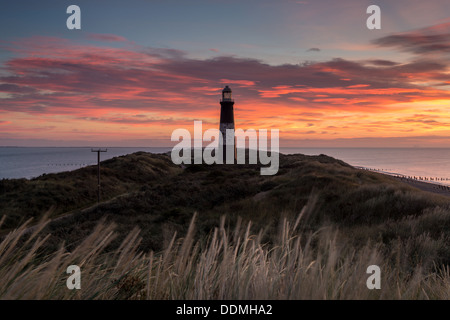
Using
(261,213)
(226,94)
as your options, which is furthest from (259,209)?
(226,94)

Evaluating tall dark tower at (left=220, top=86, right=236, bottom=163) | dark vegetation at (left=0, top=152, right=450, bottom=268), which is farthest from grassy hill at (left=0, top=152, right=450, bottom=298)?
tall dark tower at (left=220, top=86, right=236, bottom=163)

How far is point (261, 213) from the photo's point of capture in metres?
14.5

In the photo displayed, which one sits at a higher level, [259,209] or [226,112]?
[226,112]

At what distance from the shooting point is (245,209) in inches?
628

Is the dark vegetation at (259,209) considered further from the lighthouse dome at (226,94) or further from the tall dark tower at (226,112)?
the lighthouse dome at (226,94)

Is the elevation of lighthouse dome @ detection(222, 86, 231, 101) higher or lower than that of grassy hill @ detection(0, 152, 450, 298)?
higher

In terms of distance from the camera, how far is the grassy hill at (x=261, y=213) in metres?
7.19

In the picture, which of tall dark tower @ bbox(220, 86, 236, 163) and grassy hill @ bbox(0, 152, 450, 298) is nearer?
grassy hill @ bbox(0, 152, 450, 298)

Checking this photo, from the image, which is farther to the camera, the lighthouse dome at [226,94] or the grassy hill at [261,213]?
the lighthouse dome at [226,94]

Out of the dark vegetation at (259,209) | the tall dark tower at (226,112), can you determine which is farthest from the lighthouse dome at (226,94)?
the dark vegetation at (259,209)

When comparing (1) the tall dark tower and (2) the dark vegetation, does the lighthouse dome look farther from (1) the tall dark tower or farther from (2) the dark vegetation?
(2) the dark vegetation

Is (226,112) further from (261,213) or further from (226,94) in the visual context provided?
(261,213)

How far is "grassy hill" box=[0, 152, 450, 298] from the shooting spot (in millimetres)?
7191
